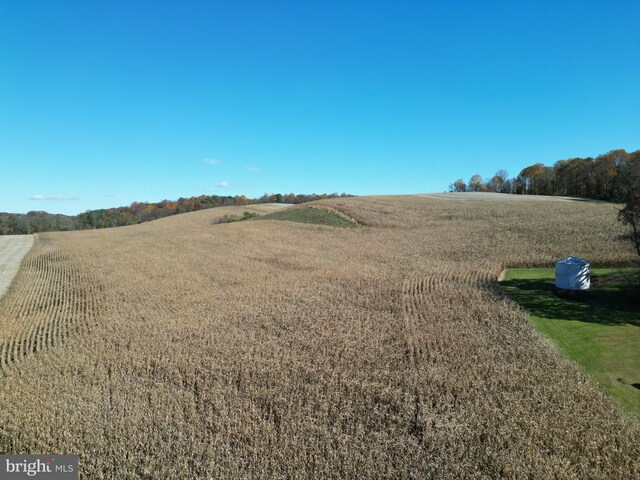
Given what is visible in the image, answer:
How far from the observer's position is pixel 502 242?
1196 inches

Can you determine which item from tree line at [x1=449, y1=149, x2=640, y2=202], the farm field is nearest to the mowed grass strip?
the farm field

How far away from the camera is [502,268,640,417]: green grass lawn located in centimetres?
995

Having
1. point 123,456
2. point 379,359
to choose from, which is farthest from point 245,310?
point 123,456

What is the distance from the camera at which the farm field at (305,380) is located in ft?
24.0

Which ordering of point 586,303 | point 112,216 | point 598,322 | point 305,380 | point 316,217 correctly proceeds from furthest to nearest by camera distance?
point 112,216, point 316,217, point 586,303, point 598,322, point 305,380

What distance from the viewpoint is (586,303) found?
15.6 m

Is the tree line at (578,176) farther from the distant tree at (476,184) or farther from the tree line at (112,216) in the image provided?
the tree line at (112,216)

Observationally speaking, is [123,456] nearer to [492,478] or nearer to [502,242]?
[492,478]

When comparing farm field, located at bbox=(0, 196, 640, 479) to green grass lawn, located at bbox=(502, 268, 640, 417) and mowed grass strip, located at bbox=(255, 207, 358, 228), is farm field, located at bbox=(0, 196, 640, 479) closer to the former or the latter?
green grass lawn, located at bbox=(502, 268, 640, 417)

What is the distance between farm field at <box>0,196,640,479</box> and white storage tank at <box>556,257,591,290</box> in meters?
2.86

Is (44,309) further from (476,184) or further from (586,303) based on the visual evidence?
(476,184)

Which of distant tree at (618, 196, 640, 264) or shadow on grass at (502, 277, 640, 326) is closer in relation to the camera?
shadow on grass at (502, 277, 640, 326)

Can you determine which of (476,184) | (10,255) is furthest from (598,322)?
(476,184)

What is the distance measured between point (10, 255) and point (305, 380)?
46362mm
